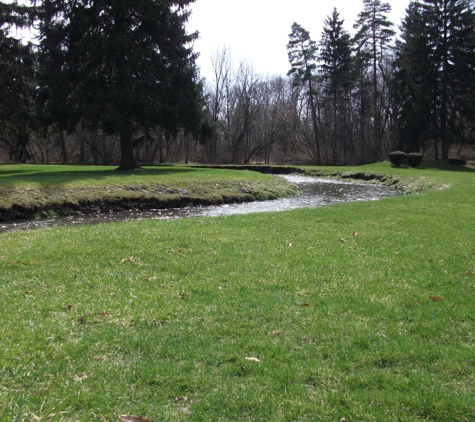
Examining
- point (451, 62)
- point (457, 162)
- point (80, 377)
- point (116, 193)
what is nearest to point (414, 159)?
point (457, 162)

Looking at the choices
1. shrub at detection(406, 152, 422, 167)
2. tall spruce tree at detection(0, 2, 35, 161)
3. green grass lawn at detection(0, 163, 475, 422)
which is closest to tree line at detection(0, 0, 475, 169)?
tall spruce tree at detection(0, 2, 35, 161)

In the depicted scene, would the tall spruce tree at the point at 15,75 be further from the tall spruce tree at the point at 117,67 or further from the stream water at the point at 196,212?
the stream water at the point at 196,212

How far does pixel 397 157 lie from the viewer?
38.6 meters

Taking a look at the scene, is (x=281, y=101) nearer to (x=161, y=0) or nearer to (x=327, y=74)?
(x=327, y=74)

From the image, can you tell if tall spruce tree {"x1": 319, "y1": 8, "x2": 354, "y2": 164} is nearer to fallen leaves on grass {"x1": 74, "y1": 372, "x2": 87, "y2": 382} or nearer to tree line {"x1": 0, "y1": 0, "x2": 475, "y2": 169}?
tree line {"x1": 0, "y1": 0, "x2": 475, "y2": 169}

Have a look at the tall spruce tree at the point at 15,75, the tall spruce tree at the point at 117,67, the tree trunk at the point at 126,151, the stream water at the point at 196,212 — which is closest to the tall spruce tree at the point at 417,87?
the stream water at the point at 196,212

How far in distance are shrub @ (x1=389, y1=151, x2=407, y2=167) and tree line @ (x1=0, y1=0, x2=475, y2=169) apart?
20.1ft

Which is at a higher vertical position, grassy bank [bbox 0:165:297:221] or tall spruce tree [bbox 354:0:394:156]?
tall spruce tree [bbox 354:0:394:156]

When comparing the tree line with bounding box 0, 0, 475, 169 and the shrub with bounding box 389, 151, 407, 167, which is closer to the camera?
the tree line with bounding box 0, 0, 475, 169

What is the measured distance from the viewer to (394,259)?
7.07 metres

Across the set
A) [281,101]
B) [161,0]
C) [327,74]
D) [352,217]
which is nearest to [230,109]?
[281,101]

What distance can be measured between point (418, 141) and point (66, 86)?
36.2 meters

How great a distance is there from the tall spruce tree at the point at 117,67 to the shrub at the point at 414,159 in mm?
21622

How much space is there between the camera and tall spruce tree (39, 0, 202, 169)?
2423 centimetres
